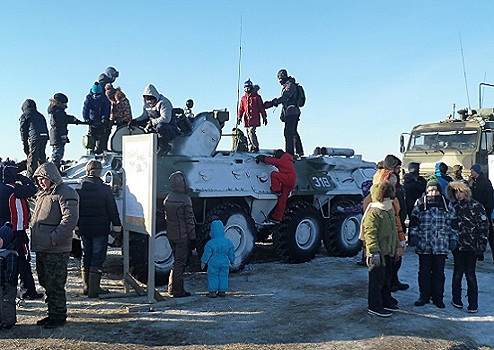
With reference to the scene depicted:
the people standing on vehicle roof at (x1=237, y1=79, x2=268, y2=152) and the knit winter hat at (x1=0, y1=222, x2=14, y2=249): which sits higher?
the people standing on vehicle roof at (x1=237, y1=79, x2=268, y2=152)

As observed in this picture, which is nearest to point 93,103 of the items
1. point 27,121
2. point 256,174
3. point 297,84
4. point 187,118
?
point 27,121

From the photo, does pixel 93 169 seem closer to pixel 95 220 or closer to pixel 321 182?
pixel 95 220

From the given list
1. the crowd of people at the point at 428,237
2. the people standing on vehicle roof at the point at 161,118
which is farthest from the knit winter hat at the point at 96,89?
the crowd of people at the point at 428,237

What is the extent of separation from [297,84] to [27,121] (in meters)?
4.94

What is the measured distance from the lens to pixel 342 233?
36.7 ft

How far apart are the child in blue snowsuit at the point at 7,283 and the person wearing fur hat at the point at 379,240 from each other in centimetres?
380

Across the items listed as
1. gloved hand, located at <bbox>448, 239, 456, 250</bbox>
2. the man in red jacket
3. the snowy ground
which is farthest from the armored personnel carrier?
gloved hand, located at <bbox>448, 239, 456, 250</bbox>

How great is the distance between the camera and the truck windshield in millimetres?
14578

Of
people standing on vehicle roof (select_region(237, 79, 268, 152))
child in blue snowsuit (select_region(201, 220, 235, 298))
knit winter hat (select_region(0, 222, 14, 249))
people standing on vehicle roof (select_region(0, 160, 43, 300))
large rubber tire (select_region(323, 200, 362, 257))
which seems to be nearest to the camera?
knit winter hat (select_region(0, 222, 14, 249))

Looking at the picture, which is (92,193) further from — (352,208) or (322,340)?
(352,208)

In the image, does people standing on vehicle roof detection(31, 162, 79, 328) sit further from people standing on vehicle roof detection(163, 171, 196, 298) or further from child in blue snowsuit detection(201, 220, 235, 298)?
child in blue snowsuit detection(201, 220, 235, 298)

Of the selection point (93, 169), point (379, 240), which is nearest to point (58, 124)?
point (93, 169)

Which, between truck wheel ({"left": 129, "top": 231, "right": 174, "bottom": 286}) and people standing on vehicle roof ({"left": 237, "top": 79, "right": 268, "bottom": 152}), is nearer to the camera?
truck wheel ({"left": 129, "top": 231, "right": 174, "bottom": 286})

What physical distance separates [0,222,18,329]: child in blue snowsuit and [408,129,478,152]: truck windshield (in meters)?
11.7
